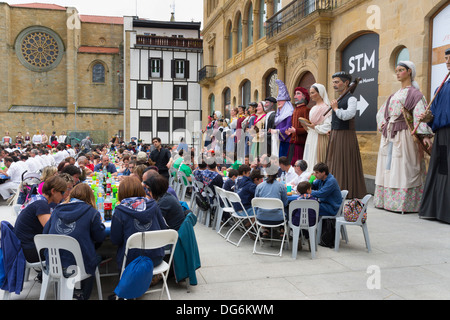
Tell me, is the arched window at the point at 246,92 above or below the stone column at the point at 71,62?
below

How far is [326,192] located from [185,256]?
2.48 m

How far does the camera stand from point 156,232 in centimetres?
365

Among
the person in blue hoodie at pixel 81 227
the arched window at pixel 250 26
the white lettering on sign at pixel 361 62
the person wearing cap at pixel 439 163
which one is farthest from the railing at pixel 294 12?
the person in blue hoodie at pixel 81 227

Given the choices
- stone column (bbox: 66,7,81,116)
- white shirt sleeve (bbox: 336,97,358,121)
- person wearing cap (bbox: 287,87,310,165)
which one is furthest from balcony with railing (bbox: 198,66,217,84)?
white shirt sleeve (bbox: 336,97,358,121)

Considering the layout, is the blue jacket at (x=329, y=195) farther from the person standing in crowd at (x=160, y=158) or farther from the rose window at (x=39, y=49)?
the rose window at (x=39, y=49)

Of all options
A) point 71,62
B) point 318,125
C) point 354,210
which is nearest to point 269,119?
point 318,125

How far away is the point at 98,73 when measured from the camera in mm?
40125

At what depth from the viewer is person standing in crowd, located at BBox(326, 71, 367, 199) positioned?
7793mm

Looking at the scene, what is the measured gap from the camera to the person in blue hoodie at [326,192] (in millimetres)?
5777

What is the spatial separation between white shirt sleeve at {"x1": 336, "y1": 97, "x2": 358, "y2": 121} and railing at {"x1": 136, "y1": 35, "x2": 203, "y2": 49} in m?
27.0

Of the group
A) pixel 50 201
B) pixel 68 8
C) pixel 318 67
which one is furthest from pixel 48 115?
pixel 50 201

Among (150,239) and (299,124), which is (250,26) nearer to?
(299,124)

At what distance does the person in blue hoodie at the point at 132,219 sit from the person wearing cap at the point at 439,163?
19.4ft

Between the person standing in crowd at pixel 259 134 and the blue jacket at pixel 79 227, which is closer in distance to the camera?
the blue jacket at pixel 79 227
